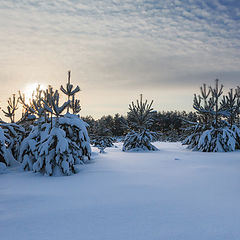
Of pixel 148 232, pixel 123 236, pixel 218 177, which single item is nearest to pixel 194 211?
pixel 148 232

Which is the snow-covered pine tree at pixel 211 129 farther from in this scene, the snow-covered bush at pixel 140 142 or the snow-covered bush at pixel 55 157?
the snow-covered bush at pixel 55 157

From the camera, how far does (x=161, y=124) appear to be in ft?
200

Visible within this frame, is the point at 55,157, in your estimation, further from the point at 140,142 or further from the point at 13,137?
the point at 140,142

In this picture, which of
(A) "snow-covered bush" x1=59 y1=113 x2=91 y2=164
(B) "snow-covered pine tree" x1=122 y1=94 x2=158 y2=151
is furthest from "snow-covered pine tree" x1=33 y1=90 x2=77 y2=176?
(B) "snow-covered pine tree" x1=122 y1=94 x2=158 y2=151

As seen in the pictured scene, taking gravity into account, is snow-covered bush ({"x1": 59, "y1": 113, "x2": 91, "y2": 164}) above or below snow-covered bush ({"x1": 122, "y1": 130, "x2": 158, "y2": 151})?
above

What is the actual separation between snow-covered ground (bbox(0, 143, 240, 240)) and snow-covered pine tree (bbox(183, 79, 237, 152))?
7.46 m

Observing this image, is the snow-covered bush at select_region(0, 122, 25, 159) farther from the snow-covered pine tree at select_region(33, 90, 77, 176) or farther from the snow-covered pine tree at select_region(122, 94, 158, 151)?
the snow-covered pine tree at select_region(122, 94, 158, 151)

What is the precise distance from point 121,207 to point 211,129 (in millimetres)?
11622

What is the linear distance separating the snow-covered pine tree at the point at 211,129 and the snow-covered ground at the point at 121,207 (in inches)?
294

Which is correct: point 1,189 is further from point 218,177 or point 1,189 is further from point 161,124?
point 161,124

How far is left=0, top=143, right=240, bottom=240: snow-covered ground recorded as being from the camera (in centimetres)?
267

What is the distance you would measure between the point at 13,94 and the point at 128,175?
7679 mm

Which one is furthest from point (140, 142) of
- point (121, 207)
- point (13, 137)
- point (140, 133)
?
point (121, 207)

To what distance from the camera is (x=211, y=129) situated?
13.7 meters
